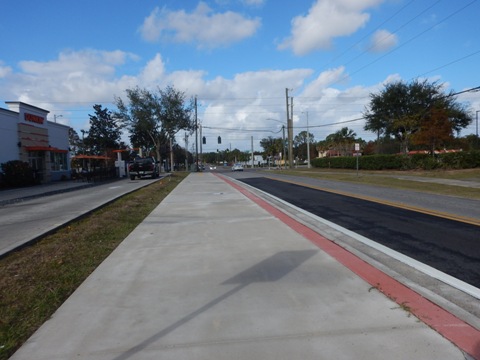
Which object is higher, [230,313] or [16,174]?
[16,174]

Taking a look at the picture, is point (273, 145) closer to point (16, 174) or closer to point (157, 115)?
point (157, 115)

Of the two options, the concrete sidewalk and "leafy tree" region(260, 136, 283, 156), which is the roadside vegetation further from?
"leafy tree" region(260, 136, 283, 156)

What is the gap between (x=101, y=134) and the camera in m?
94.5

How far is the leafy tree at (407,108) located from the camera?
4481 centimetres

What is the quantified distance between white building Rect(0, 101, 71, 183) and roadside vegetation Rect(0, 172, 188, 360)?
859 inches

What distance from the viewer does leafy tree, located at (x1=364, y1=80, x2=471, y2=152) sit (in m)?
44.8

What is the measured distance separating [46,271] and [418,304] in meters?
4.93

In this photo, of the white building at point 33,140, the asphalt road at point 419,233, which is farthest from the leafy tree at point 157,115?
the asphalt road at point 419,233

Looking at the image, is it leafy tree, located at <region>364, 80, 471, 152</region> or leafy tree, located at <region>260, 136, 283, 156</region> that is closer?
leafy tree, located at <region>364, 80, 471, 152</region>

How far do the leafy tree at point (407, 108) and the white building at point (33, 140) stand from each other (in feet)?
112

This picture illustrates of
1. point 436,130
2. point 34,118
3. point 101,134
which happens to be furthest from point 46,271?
point 101,134

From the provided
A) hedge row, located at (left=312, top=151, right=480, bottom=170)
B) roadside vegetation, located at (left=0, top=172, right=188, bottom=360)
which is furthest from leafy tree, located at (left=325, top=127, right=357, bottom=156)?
roadside vegetation, located at (left=0, top=172, right=188, bottom=360)

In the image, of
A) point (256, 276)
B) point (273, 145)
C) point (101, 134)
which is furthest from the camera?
point (273, 145)

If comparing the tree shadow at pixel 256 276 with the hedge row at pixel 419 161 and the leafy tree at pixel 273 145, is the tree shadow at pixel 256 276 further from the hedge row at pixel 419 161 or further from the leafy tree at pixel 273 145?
the leafy tree at pixel 273 145
